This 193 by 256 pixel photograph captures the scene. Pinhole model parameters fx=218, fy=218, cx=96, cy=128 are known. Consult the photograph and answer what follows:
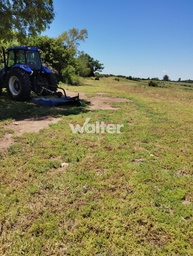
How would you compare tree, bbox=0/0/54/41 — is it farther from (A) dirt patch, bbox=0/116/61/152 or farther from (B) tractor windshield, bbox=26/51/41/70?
(A) dirt patch, bbox=0/116/61/152

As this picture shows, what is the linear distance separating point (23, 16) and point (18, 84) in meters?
2.96

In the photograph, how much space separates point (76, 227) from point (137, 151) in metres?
2.39

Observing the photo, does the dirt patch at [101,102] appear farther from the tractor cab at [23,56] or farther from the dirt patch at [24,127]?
the tractor cab at [23,56]

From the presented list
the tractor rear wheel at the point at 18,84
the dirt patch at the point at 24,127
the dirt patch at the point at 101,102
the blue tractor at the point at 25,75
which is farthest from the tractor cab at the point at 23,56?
the dirt patch at the point at 24,127

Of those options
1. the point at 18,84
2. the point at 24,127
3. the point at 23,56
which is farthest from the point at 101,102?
the point at 24,127

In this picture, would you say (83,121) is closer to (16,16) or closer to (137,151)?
(137,151)

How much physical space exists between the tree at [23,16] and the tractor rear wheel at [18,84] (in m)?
1.95

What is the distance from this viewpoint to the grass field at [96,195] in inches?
87.3

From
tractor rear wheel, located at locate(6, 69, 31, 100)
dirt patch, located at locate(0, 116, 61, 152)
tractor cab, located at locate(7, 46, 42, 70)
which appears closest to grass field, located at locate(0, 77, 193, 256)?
dirt patch, located at locate(0, 116, 61, 152)

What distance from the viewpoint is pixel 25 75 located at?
8.98m

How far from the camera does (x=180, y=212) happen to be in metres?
2.67

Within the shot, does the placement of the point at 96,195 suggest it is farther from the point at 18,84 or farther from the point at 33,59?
the point at 33,59

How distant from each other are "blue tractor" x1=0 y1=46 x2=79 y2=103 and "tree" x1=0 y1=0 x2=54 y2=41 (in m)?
0.93

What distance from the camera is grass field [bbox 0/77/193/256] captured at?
2.22 meters
